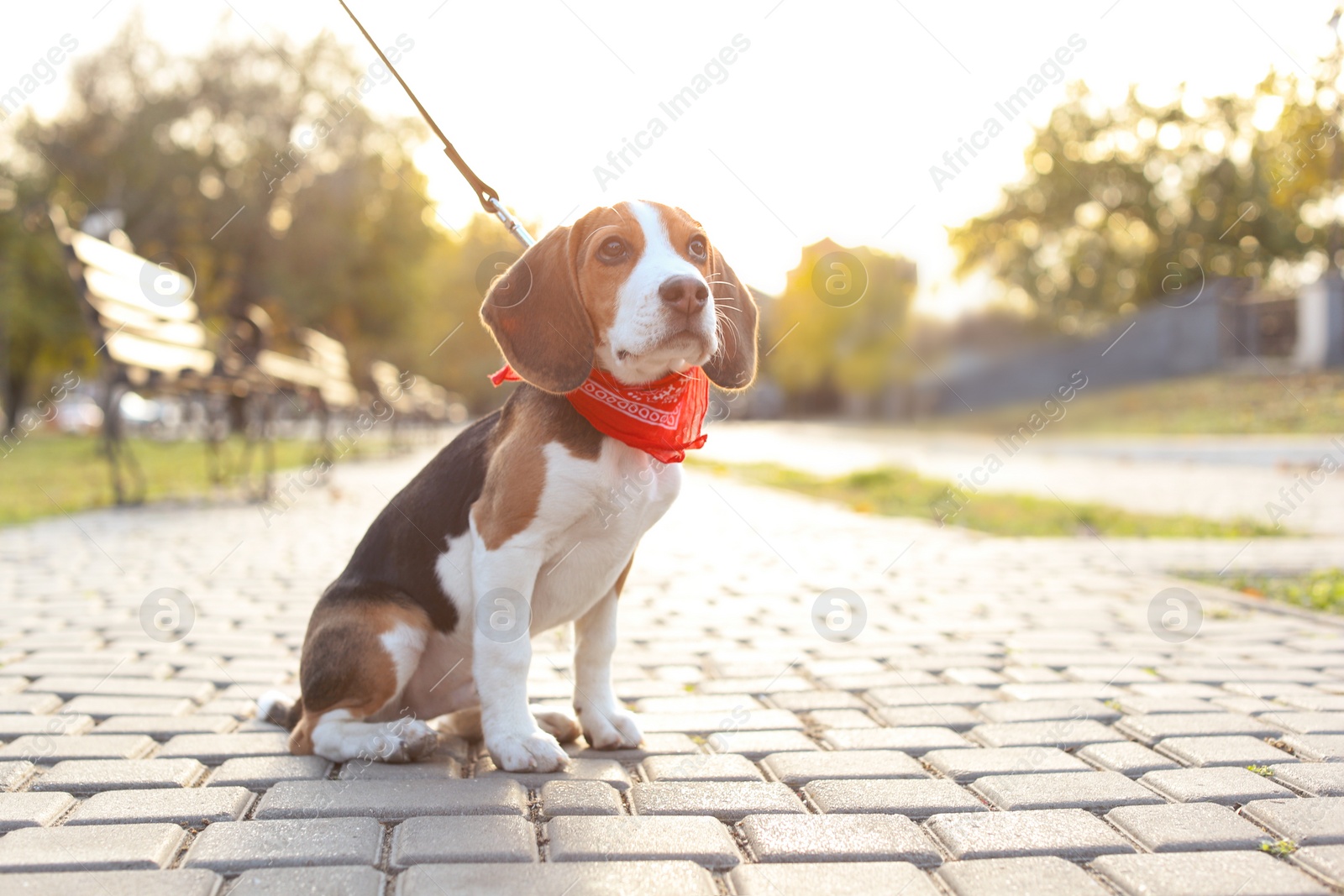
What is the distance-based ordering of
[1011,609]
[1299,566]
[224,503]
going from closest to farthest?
[1011,609], [1299,566], [224,503]

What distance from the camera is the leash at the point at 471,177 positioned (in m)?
3.33

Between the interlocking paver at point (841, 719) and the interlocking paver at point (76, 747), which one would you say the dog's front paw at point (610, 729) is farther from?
the interlocking paver at point (76, 747)

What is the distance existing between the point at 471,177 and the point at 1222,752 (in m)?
2.89

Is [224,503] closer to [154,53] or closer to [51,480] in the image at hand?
[51,480]

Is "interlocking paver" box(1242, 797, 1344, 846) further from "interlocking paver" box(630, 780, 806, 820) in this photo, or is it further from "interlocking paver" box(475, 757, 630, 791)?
"interlocking paver" box(475, 757, 630, 791)

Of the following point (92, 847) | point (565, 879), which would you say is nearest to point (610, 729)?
point (565, 879)

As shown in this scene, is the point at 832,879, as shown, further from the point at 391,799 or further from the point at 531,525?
the point at 531,525

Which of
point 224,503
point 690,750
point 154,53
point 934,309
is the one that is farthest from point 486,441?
point 934,309

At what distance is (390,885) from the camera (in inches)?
81.4

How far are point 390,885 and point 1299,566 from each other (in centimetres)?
622

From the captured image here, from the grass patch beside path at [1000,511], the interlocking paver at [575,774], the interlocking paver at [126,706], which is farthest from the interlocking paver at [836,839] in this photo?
the grass patch beside path at [1000,511]

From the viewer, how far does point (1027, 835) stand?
2354mm

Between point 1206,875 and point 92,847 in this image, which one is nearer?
point 1206,875

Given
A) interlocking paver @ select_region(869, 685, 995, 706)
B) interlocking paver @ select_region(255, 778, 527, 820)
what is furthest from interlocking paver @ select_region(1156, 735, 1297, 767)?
interlocking paver @ select_region(255, 778, 527, 820)
